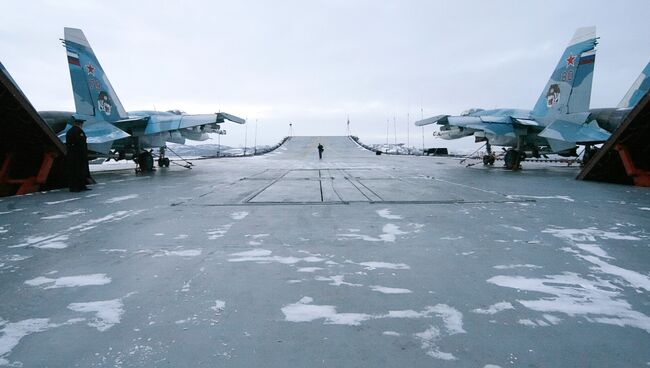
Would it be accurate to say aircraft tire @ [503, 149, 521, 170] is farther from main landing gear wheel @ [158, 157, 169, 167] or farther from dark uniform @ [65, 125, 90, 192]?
main landing gear wheel @ [158, 157, 169, 167]

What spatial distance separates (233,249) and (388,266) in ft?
6.87

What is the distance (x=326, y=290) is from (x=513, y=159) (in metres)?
20.7

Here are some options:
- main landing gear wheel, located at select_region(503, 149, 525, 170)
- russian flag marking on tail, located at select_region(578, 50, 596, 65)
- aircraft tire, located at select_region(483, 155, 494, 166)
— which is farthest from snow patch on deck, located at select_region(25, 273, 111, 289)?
aircraft tire, located at select_region(483, 155, 494, 166)

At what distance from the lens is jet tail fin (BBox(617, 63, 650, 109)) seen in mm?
19281

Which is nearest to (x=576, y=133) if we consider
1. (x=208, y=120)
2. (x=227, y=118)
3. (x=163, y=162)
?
(x=227, y=118)

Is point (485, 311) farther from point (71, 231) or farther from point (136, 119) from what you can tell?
point (136, 119)

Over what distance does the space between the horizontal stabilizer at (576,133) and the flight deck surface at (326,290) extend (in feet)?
37.5

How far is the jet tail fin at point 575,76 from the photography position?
1812 centimetres

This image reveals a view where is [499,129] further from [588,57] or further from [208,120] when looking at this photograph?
[208,120]

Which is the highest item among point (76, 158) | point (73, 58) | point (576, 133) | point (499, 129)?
point (73, 58)

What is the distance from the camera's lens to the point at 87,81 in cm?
1750

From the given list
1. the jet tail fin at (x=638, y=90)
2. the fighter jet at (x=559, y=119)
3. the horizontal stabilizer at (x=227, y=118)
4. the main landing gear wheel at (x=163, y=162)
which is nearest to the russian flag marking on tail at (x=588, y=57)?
the fighter jet at (x=559, y=119)

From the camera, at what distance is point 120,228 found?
657 cm

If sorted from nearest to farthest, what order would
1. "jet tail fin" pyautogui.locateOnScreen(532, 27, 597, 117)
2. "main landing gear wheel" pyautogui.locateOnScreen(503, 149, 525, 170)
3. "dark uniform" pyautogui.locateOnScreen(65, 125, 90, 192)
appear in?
"dark uniform" pyautogui.locateOnScreen(65, 125, 90, 192), "jet tail fin" pyautogui.locateOnScreen(532, 27, 597, 117), "main landing gear wheel" pyautogui.locateOnScreen(503, 149, 525, 170)
